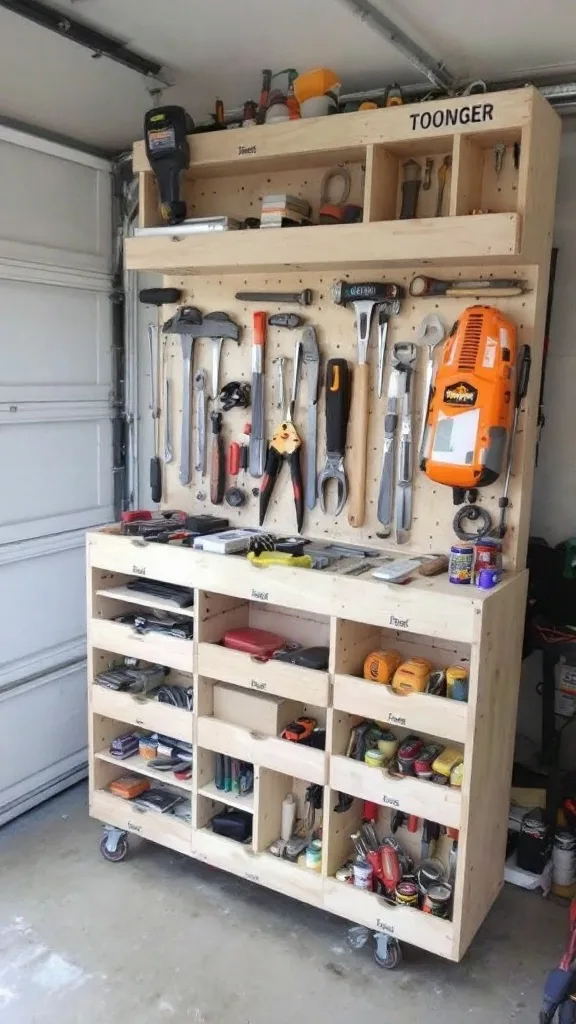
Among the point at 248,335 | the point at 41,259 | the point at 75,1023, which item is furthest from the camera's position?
the point at 41,259

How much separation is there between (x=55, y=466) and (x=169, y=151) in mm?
1155

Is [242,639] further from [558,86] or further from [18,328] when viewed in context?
[558,86]

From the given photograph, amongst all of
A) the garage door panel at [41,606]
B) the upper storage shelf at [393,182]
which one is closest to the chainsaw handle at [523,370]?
the upper storage shelf at [393,182]

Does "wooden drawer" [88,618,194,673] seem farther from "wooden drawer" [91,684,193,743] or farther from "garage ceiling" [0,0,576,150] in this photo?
"garage ceiling" [0,0,576,150]

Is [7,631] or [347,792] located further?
[7,631]

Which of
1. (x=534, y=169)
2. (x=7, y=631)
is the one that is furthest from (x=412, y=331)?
(x=7, y=631)

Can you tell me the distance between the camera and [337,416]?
2369 millimetres

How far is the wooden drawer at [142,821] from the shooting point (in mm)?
2494

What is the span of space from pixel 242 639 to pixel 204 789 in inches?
19.0

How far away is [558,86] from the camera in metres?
2.23

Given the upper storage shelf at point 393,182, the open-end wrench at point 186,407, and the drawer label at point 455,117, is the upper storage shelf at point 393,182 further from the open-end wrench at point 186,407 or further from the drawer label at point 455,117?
the open-end wrench at point 186,407

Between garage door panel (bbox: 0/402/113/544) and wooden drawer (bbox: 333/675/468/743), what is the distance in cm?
131

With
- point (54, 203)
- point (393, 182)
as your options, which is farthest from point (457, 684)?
point (54, 203)

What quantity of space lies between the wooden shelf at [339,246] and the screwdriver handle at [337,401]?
28 cm
